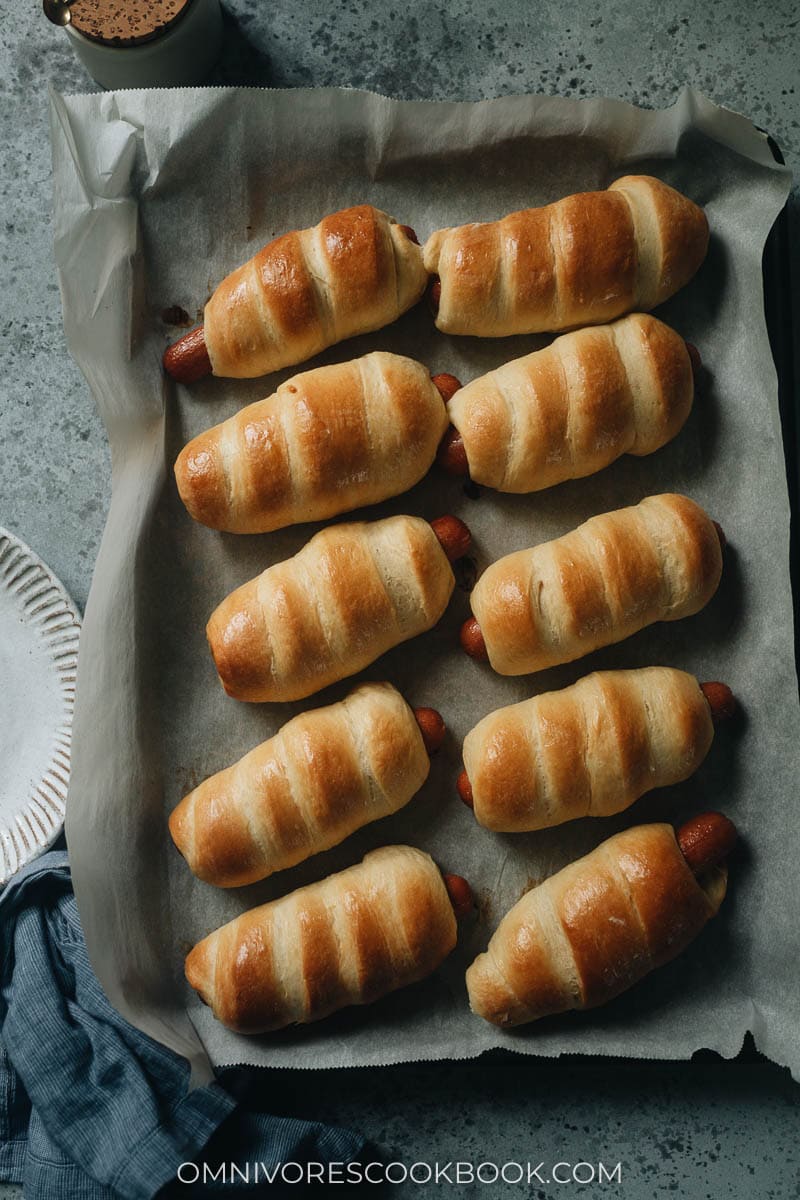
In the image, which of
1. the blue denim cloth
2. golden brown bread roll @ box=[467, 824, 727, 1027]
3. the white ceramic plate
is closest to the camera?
golden brown bread roll @ box=[467, 824, 727, 1027]

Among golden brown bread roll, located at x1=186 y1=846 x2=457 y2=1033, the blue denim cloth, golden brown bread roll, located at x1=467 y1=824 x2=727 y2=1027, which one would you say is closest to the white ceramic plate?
the blue denim cloth

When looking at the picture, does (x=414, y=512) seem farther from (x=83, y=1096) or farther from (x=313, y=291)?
(x=83, y=1096)

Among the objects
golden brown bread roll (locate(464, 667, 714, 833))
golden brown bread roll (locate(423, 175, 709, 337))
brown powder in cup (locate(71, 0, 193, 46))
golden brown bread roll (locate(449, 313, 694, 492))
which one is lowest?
golden brown bread roll (locate(464, 667, 714, 833))

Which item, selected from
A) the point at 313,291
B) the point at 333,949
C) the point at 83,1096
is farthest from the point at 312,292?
the point at 83,1096

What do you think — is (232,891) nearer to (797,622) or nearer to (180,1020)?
(180,1020)

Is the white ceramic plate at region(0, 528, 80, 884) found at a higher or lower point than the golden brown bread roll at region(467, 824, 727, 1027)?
higher

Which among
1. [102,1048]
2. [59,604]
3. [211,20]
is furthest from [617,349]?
[102,1048]

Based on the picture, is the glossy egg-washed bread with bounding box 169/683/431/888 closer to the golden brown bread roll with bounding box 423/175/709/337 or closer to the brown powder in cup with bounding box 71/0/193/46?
the golden brown bread roll with bounding box 423/175/709/337
